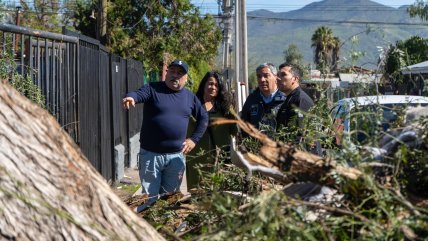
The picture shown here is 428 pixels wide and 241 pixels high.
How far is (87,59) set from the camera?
398 inches

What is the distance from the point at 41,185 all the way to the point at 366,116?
1.28m

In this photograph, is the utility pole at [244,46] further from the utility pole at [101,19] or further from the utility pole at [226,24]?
the utility pole at [226,24]

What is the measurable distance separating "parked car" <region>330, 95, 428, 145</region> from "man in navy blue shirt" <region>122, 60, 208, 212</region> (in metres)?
3.09

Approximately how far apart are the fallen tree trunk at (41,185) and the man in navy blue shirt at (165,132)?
4.75 meters

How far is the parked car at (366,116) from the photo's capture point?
309cm

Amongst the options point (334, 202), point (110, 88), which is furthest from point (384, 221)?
point (110, 88)

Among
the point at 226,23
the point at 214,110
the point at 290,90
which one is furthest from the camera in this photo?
the point at 226,23

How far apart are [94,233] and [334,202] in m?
0.86

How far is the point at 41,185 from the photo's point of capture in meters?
2.72

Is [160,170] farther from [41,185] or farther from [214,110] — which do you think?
[41,185]

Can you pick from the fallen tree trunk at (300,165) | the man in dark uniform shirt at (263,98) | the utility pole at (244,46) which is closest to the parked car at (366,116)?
the fallen tree trunk at (300,165)

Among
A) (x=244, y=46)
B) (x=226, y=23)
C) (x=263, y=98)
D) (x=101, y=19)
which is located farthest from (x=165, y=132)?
(x=226, y=23)

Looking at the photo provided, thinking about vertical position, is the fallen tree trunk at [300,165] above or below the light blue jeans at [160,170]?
above

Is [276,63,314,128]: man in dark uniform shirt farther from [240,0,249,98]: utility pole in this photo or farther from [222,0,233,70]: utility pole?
[222,0,233,70]: utility pole
